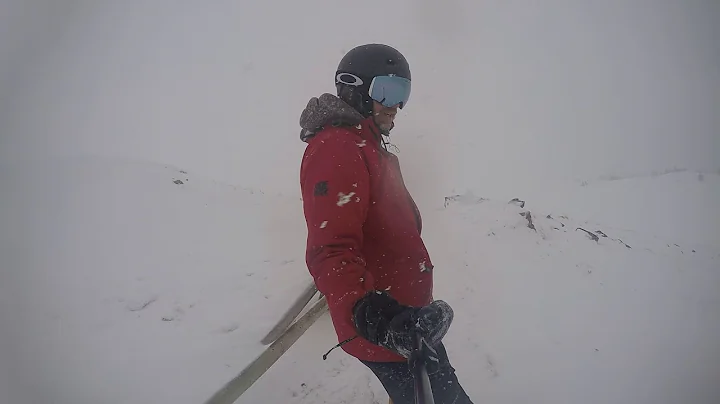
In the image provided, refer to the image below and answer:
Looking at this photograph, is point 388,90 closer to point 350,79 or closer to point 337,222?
point 350,79

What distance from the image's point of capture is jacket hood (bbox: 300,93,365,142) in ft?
6.30

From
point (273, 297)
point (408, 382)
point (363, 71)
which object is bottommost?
point (273, 297)

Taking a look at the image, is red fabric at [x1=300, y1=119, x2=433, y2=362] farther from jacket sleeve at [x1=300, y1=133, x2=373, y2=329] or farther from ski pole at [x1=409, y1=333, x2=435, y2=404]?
ski pole at [x1=409, y1=333, x2=435, y2=404]

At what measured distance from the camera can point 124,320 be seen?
3809mm

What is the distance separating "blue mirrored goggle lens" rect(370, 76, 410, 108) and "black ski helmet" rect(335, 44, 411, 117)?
4 centimetres

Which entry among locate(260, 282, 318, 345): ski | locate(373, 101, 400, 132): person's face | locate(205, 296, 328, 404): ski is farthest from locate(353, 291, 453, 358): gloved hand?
locate(260, 282, 318, 345): ski

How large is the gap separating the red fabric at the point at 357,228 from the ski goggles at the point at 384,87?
0.66 feet

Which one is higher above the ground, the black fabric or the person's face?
the person's face

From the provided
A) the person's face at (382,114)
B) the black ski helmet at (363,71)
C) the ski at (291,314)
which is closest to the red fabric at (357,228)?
the person's face at (382,114)

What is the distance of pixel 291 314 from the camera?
3.89 metres

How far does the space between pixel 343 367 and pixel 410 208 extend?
225 cm

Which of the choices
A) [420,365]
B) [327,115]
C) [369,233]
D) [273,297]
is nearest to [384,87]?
[327,115]

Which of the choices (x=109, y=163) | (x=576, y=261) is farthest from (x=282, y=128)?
(x=576, y=261)

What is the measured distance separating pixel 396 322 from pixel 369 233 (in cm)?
57
